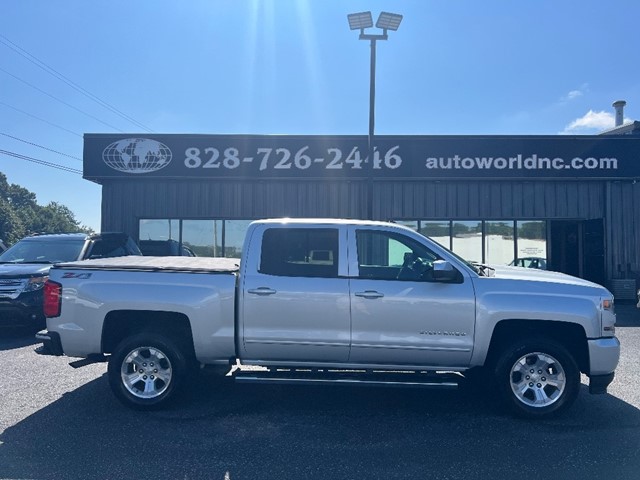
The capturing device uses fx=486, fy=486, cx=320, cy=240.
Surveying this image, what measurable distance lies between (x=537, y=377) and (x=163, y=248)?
1177 cm

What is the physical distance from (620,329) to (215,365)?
28.4ft

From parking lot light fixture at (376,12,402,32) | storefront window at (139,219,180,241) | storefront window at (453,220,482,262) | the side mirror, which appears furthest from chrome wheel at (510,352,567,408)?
storefront window at (139,219,180,241)

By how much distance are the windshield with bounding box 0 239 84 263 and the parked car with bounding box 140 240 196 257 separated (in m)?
4.18

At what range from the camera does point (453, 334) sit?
190 inches

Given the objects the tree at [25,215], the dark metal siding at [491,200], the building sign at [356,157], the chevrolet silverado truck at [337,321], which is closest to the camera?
the chevrolet silverado truck at [337,321]

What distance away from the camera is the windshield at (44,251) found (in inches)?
376

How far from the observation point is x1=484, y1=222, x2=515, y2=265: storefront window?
49.4 ft

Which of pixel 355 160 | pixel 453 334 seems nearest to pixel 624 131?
pixel 355 160

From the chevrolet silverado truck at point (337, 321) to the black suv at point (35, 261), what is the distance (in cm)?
393

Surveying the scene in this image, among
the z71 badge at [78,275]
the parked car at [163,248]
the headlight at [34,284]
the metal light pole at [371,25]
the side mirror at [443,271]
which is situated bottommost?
the headlight at [34,284]

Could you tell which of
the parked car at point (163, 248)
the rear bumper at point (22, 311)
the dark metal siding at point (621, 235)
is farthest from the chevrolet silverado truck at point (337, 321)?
the dark metal siding at point (621, 235)

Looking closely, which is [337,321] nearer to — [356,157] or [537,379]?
[537,379]

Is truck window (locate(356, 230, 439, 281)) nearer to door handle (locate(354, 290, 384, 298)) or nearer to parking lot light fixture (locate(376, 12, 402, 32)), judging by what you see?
door handle (locate(354, 290, 384, 298))

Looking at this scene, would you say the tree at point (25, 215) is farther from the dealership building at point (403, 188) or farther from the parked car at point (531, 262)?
the parked car at point (531, 262)
